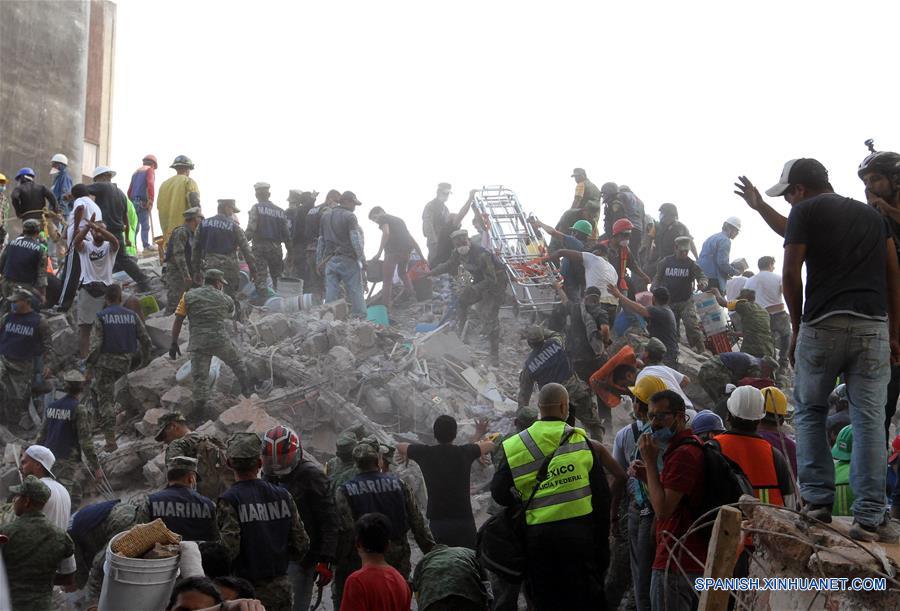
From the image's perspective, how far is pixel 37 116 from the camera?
21.8 m

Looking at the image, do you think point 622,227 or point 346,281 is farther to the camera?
point 346,281

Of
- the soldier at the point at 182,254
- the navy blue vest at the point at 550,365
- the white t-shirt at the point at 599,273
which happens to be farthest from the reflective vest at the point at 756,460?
the soldier at the point at 182,254

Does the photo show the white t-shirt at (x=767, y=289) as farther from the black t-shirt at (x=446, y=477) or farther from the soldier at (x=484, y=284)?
the black t-shirt at (x=446, y=477)

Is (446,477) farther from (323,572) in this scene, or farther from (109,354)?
(109,354)

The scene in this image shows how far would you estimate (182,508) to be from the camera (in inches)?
227

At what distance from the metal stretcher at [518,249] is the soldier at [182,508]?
774 centimetres

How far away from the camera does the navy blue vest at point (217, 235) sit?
1175 centimetres

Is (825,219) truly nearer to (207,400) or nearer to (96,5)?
(207,400)

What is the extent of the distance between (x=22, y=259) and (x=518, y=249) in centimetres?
665

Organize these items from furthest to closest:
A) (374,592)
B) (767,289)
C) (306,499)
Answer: (767,289)
(306,499)
(374,592)

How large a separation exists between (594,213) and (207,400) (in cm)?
651

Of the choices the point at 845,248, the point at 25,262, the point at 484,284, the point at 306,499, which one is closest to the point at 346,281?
the point at 484,284

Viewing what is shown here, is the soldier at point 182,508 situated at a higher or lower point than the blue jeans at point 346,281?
lower

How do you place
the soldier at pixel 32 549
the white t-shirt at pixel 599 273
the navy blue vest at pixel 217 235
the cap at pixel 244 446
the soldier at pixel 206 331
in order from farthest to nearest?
the navy blue vest at pixel 217 235, the white t-shirt at pixel 599 273, the soldier at pixel 206 331, the soldier at pixel 32 549, the cap at pixel 244 446
